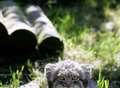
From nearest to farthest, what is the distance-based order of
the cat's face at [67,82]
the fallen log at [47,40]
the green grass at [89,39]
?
the cat's face at [67,82], the green grass at [89,39], the fallen log at [47,40]

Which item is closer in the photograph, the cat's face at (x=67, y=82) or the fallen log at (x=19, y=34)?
the cat's face at (x=67, y=82)

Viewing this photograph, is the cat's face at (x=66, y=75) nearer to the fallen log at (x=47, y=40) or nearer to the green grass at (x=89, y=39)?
the green grass at (x=89, y=39)

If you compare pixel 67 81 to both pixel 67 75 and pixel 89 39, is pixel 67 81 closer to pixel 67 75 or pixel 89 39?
pixel 67 75

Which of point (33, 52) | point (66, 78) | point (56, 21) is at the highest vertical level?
point (56, 21)

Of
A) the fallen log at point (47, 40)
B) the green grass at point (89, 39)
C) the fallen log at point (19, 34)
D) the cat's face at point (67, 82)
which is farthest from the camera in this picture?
the fallen log at point (47, 40)

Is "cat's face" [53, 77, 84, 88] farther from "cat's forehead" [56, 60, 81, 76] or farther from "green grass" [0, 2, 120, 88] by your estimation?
"green grass" [0, 2, 120, 88]

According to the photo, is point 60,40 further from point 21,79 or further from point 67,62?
point 67,62

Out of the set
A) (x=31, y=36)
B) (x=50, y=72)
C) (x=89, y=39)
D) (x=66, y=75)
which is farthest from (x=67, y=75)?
(x=89, y=39)

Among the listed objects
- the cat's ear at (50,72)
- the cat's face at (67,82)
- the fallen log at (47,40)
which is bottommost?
the cat's face at (67,82)

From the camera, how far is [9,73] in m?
5.61

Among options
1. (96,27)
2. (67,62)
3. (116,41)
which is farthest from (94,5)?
(67,62)

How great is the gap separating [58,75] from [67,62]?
0.57ft

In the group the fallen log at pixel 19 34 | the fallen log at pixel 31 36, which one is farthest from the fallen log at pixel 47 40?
the fallen log at pixel 19 34

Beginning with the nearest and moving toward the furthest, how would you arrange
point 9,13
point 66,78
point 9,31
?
point 66,78, point 9,31, point 9,13
